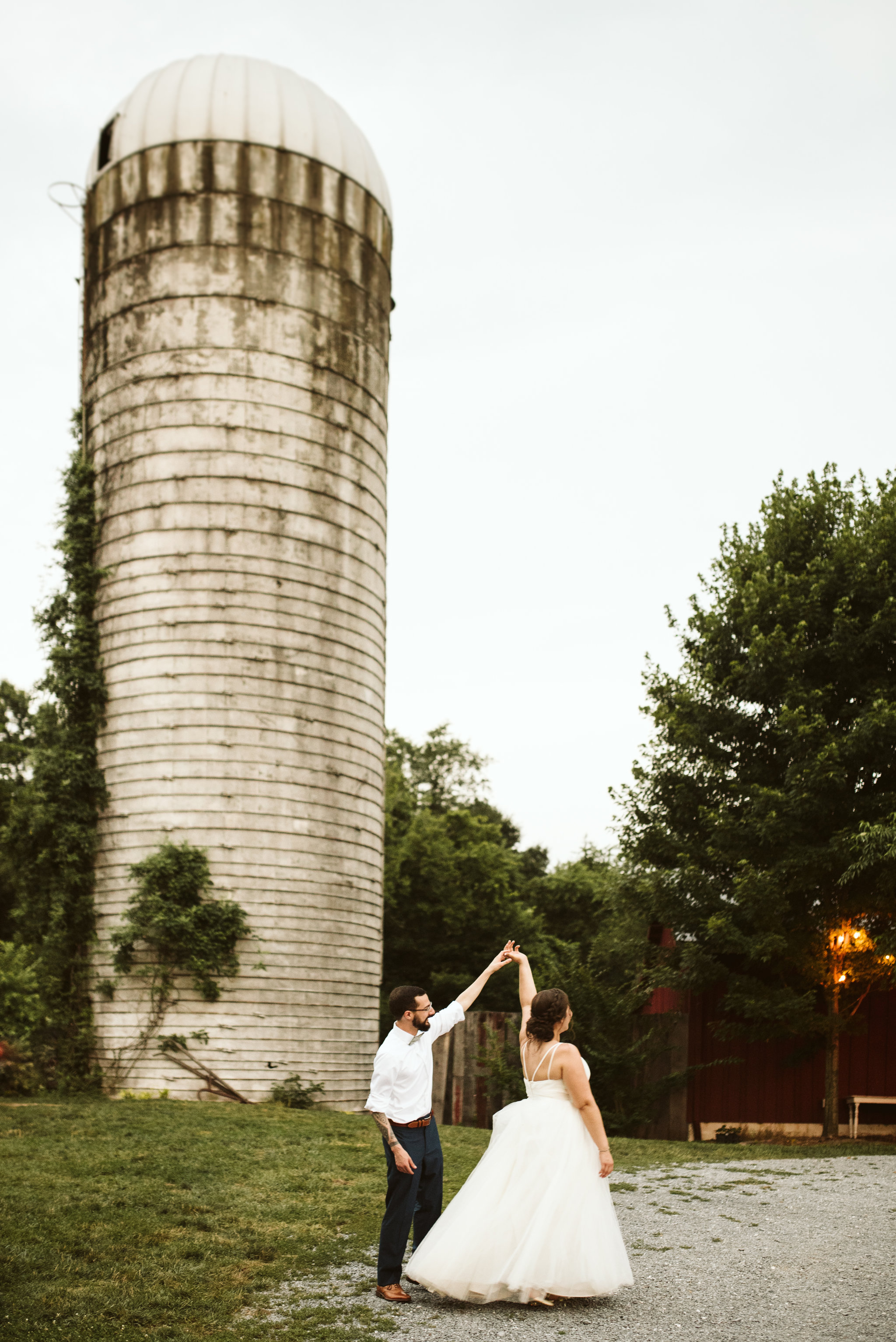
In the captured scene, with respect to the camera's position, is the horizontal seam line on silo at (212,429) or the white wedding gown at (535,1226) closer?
the white wedding gown at (535,1226)

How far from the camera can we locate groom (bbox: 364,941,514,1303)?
22.5ft

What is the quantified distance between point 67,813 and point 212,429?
6.44 metres

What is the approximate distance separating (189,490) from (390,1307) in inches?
556

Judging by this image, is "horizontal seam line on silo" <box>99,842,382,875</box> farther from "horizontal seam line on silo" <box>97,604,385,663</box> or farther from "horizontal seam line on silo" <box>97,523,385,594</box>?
"horizontal seam line on silo" <box>97,523,385,594</box>

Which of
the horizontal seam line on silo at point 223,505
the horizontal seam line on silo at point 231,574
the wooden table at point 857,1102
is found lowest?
the wooden table at point 857,1102

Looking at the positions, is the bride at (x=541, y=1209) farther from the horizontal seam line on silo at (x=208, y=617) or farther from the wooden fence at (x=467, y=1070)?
the horizontal seam line on silo at (x=208, y=617)

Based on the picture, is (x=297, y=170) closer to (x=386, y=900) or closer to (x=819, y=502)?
(x=819, y=502)

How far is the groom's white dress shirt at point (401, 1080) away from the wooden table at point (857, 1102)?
13.5m

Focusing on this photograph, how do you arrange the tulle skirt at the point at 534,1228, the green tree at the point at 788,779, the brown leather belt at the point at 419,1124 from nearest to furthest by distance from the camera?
the tulle skirt at the point at 534,1228, the brown leather belt at the point at 419,1124, the green tree at the point at 788,779

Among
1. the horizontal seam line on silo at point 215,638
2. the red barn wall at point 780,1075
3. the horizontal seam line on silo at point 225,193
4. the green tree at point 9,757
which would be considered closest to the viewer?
the horizontal seam line on silo at point 215,638

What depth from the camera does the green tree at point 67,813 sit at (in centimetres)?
1820

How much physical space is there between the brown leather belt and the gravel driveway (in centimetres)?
95

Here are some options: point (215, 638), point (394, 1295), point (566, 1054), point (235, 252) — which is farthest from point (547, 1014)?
point (235, 252)

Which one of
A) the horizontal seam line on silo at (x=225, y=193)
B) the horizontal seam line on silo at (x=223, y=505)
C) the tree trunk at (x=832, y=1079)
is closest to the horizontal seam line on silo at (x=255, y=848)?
the horizontal seam line on silo at (x=223, y=505)
